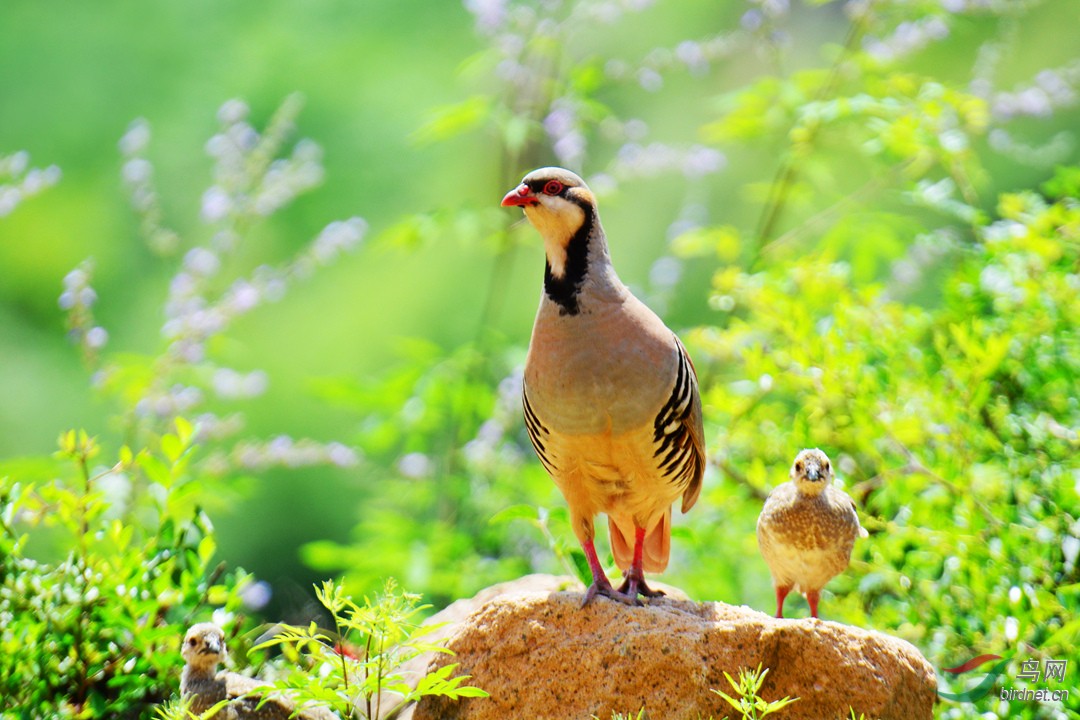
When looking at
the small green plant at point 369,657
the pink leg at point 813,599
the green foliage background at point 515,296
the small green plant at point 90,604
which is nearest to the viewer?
the small green plant at point 369,657

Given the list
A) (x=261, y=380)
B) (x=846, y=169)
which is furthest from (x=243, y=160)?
(x=846, y=169)

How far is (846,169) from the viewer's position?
630 centimetres

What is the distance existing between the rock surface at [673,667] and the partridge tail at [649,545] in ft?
1.33

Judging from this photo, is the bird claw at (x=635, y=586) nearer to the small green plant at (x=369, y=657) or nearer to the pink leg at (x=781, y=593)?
the pink leg at (x=781, y=593)

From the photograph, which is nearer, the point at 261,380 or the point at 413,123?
the point at 261,380

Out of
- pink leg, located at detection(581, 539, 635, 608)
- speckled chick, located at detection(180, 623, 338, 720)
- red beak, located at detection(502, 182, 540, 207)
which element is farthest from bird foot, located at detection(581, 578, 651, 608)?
red beak, located at detection(502, 182, 540, 207)

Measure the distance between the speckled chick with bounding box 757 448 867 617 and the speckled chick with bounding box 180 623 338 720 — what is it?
37.4 inches

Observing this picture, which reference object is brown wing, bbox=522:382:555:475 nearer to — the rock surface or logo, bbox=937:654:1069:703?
the rock surface

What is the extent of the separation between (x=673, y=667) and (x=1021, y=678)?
2.57ft

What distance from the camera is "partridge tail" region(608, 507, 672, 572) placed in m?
2.42

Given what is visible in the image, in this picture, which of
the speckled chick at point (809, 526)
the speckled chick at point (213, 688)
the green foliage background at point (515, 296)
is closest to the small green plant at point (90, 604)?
the green foliage background at point (515, 296)

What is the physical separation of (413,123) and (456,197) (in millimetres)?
580

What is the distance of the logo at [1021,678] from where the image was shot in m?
2.05

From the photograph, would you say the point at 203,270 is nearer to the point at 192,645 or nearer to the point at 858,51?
the point at 192,645
